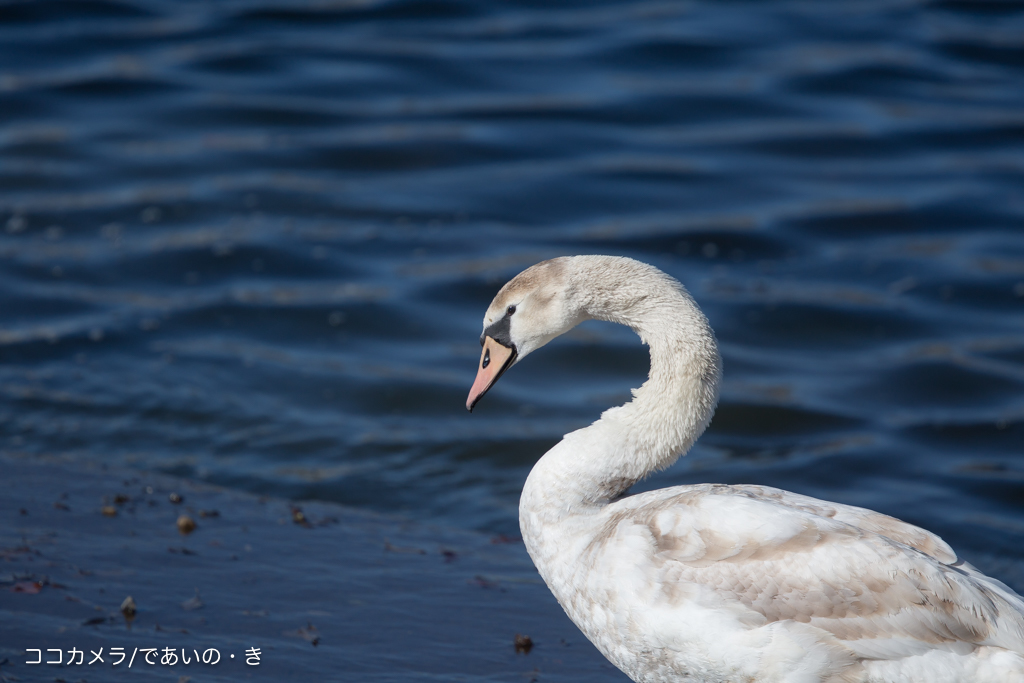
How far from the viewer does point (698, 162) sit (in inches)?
473

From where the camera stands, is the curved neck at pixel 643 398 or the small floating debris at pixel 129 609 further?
the small floating debris at pixel 129 609

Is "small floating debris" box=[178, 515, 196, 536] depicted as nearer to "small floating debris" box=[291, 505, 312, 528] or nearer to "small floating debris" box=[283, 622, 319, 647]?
"small floating debris" box=[291, 505, 312, 528]

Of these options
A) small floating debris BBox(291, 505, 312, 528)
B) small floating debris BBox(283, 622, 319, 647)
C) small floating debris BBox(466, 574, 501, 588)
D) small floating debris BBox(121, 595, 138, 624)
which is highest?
small floating debris BBox(121, 595, 138, 624)

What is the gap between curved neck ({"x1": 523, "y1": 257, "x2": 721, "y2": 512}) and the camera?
4270 mm

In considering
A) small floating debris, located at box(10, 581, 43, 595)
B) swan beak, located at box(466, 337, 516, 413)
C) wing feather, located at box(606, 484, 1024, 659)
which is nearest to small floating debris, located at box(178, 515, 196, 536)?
small floating debris, located at box(10, 581, 43, 595)

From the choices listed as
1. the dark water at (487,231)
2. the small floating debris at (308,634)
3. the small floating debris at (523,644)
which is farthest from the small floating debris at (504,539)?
the small floating debris at (308,634)

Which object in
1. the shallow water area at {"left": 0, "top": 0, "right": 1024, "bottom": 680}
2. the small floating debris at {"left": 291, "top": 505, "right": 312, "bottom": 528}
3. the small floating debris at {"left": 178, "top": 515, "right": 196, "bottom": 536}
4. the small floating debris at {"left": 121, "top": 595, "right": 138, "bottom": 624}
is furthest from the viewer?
the shallow water area at {"left": 0, "top": 0, "right": 1024, "bottom": 680}

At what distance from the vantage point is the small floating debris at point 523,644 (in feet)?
16.4

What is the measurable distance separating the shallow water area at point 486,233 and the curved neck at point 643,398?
7.41ft

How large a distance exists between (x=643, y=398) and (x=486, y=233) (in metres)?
6.34

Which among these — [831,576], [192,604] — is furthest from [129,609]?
[831,576]

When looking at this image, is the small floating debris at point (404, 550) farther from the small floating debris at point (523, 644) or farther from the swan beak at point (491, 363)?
the swan beak at point (491, 363)

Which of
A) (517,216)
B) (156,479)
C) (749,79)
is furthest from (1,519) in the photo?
(749,79)

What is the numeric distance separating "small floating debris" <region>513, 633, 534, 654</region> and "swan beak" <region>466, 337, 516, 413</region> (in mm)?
1137
